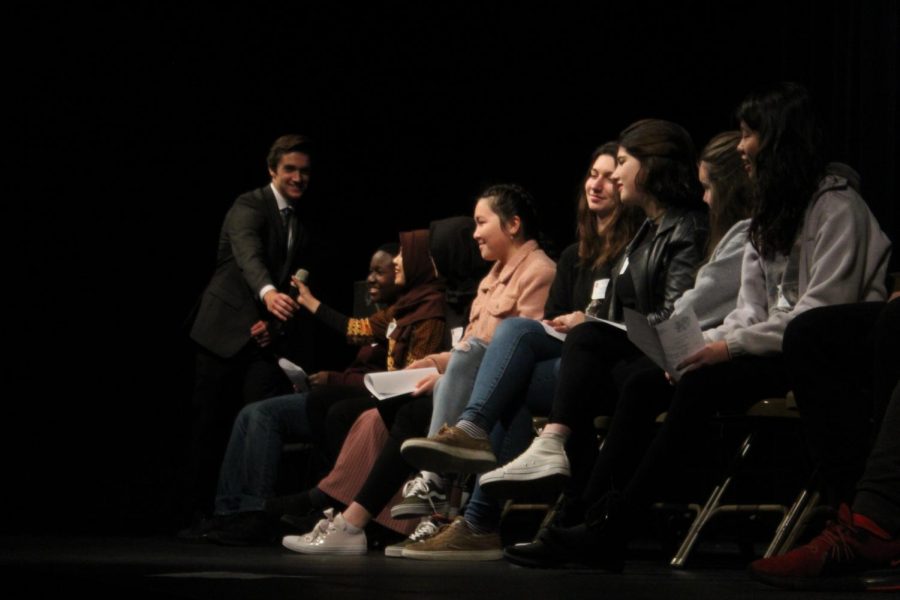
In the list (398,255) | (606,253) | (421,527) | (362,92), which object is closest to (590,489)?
(421,527)

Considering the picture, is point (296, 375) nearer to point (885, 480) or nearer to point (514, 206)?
point (514, 206)

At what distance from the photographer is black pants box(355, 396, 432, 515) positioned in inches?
140

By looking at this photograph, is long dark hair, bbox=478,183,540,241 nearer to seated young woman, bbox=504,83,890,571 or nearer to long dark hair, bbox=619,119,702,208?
long dark hair, bbox=619,119,702,208

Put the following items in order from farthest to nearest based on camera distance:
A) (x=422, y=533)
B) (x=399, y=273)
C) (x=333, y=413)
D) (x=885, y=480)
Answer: (x=399, y=273) < (x=333, y=413) < (x=422, y=533) < (x=885, y=480)

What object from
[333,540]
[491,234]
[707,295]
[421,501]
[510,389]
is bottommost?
[333,540]

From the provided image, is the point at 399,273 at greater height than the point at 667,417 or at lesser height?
greater

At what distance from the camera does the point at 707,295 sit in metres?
2.96

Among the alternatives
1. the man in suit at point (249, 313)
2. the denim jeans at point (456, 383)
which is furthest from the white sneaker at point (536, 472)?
the man in suit at point (249, 313)

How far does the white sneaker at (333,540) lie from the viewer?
3516 millimetres

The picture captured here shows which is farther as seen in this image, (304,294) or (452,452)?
(304,294)

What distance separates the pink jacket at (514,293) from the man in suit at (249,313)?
1.04m

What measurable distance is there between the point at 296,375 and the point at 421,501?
1.25m

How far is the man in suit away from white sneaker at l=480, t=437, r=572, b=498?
6.59 feet

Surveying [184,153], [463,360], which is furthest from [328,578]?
[184,153]
